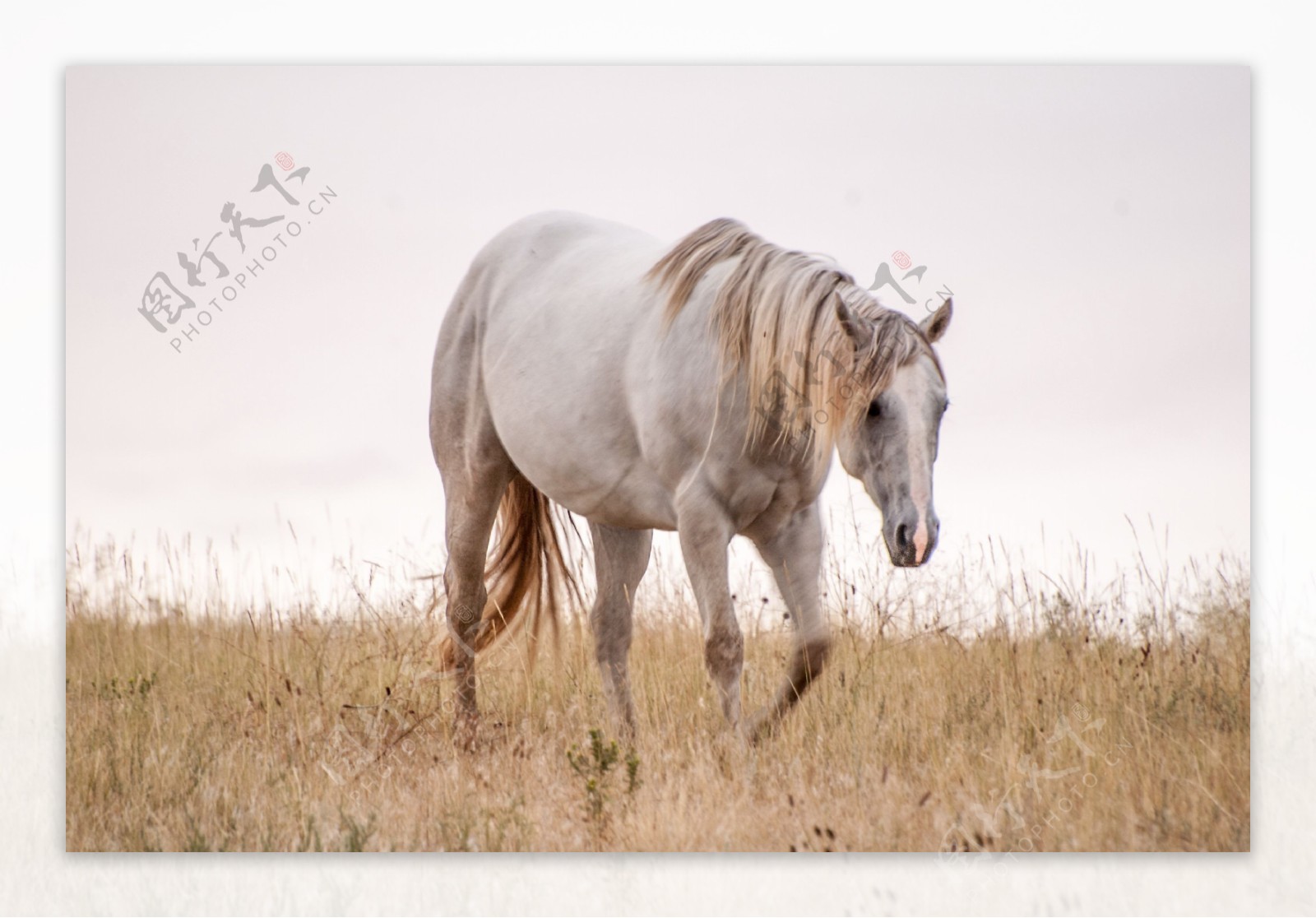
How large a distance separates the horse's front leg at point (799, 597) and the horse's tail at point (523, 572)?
3.41 feet

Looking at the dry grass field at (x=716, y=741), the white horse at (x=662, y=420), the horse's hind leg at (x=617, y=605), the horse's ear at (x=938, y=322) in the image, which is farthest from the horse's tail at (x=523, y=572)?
the horse's ear at (x=938, y=322)

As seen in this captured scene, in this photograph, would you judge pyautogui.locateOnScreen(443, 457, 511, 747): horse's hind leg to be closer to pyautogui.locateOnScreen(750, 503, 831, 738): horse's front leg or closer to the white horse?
the white horse

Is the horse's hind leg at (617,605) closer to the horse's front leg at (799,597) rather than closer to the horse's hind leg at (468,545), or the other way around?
the horse's hind leg at (468,545)

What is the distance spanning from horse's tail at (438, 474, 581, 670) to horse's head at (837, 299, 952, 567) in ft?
5.22

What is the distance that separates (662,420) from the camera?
3605 millimetres

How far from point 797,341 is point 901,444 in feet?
1.35

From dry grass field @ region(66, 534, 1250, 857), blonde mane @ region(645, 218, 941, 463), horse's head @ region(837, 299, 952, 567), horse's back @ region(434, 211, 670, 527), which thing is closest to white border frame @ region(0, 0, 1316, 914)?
dry grass field @ region(66, 534, 1250, 857)

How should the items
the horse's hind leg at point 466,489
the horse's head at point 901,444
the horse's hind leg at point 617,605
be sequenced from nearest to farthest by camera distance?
the horse's head at point 901,444, the horse's hind leg at point 617,605, the horse's hind leg at point 466,489

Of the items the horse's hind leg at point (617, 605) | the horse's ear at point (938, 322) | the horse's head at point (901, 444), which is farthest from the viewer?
the horse's hind leg at point (617, 605)

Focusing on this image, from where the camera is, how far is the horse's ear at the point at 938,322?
10.9ft

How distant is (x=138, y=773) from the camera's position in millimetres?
3543

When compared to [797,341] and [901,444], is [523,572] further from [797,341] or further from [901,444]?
[901,444]

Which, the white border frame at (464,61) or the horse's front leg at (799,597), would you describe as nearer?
the white border frame at (464,61)
